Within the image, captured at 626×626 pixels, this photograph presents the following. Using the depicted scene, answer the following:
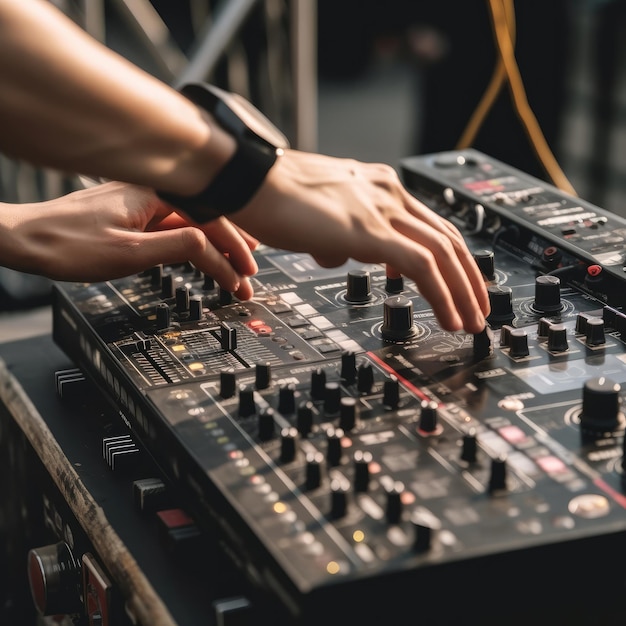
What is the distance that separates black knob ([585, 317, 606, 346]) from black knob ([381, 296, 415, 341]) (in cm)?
22

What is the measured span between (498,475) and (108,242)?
0.73 metres

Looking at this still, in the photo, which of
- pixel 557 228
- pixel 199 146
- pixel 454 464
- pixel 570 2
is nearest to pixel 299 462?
pixel 454 464

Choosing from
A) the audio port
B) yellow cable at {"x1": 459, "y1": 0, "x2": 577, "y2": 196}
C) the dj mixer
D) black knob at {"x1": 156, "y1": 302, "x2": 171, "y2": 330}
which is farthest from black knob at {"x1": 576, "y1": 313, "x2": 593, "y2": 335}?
yellow cable at {"x1": 459, "y1": 0, "x2": 577, "y2": 196}

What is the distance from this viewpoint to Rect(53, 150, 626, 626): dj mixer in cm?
102

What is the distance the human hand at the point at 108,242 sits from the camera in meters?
1.61

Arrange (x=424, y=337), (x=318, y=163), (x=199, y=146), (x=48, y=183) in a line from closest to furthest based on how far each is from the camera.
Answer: (x=199, y=146), (x=318, y=163), (x=424, y=337), (x=48, y=183)

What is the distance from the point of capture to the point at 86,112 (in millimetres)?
1071

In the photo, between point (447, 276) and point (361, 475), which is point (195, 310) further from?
point (361, 475)

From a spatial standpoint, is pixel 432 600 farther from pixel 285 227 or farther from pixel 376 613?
pixel 285 227

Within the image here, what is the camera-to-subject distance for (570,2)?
12.1 feet

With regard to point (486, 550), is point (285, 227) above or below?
above

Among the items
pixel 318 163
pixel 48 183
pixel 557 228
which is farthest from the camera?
pixel 48 183

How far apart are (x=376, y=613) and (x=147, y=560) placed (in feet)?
1.14

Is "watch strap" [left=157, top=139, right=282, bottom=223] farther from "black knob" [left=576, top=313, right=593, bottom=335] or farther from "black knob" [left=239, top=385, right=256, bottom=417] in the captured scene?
"black knob" [left=576, top=313, right=593, bottom=335]
